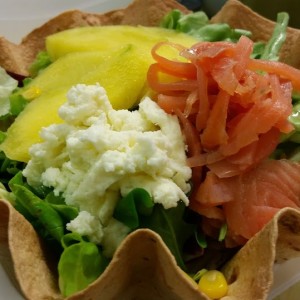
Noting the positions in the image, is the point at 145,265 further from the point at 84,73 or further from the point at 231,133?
the point at 84,73

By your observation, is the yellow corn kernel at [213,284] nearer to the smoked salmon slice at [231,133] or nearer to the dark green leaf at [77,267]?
the smoked salmon slice at [231,133]

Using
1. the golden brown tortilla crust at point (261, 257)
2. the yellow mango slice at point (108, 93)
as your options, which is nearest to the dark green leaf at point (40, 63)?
the yellow mango slice at point (108, 93)

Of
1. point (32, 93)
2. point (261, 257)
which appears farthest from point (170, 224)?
point (32, 93)

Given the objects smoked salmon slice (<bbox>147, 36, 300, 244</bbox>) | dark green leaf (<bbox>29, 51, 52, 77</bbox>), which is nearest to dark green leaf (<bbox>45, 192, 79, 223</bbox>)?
smoked salmon slice (<bbox>147, 36, 300, 244</bbox>)

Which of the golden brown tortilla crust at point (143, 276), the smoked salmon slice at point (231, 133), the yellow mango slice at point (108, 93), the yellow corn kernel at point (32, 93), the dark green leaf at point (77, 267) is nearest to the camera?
the golden brown tortilla crust at point (143, 276)

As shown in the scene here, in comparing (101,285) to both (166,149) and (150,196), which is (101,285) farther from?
(166,149)

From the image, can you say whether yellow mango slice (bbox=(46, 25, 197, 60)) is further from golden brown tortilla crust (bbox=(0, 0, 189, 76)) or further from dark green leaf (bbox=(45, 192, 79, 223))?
dark green leaf (bbox=(45, 192, 79, 223))
